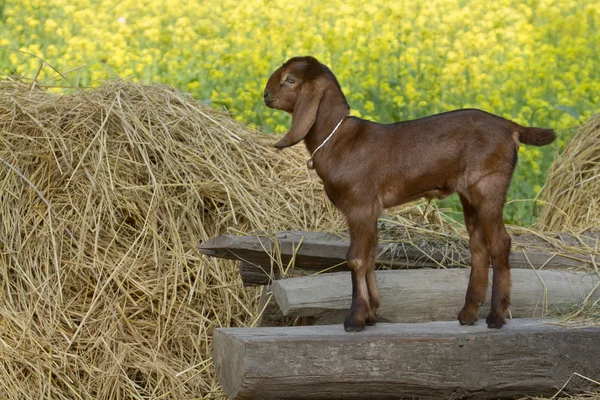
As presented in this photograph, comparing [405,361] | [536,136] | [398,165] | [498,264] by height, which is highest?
[536,136]

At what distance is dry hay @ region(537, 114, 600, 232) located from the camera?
214 inches

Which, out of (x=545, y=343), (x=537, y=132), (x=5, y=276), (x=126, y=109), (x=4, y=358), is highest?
(x=537, y=132)

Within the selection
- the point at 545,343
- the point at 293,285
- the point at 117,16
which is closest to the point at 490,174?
the point at 545,343

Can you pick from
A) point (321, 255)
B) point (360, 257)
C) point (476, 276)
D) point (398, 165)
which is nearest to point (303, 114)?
point (398, 165)

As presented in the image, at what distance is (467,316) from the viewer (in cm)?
345

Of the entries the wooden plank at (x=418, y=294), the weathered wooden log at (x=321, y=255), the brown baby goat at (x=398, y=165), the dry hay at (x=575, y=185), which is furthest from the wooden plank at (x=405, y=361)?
the dry hay at (x=575, y=185)

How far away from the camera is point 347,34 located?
863 cm

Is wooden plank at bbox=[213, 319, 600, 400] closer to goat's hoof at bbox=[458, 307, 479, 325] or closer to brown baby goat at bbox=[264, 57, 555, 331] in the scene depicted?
goat's hoof at bbox=[458, 307, 479, 325]

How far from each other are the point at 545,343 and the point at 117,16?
24.4 feet

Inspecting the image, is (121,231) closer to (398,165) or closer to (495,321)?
(398,165)

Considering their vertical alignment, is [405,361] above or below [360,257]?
below

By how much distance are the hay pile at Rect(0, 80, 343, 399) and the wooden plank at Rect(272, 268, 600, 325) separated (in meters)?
0.78

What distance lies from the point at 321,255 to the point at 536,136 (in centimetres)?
111

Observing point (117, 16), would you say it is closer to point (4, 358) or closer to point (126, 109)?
point (126, 109)
